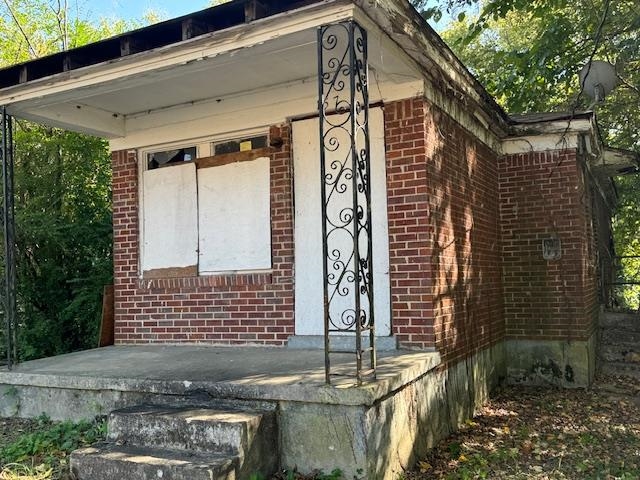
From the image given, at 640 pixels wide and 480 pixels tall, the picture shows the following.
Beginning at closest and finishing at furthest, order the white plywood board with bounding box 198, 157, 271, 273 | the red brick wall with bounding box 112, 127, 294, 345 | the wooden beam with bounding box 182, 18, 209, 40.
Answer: the wooden beam with bounding box 182, 18, 209, 40, the red brick wall with bounding box 112, 127, 294, 345, the white plywood board with bounding box 198, 157, 271, 273

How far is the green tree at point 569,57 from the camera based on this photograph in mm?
7918

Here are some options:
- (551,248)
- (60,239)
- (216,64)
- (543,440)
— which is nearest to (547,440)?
(543,440)

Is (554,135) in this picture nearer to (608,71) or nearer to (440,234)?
(608,71)

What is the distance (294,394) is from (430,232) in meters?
2.12

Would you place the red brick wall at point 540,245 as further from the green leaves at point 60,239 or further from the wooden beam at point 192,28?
the green leaves at point 60,239

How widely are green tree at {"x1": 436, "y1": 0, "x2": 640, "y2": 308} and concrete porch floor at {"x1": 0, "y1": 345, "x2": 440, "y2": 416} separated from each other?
3832 millimetres

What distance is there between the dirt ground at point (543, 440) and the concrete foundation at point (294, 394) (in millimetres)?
189

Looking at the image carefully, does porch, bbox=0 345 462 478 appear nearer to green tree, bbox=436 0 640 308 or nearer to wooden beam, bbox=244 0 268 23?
wooden beam, bbox=244 0 268 23

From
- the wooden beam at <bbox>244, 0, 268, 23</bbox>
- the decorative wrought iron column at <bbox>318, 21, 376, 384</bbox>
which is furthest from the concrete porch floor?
the wooden beam at <bbox>244, 0, 268, 23</bbox>

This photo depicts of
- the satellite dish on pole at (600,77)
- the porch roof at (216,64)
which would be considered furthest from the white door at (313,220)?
the satellite dish on pole at (600,77)

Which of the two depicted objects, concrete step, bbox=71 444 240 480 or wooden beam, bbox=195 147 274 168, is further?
wooden beam, bbox=195 147 274 168

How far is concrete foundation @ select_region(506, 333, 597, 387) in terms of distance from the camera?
23.6 feet

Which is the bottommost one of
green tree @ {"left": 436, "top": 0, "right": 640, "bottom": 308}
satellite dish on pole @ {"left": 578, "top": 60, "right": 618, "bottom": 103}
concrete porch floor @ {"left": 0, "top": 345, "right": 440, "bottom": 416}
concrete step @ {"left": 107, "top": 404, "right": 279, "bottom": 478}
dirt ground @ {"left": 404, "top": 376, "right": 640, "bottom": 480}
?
dirt ground @ {"left": 404, "top": 376, "right": 640, "bottom": 480}

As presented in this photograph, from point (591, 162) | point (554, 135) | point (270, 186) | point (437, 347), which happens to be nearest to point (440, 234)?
point (437, 347)
